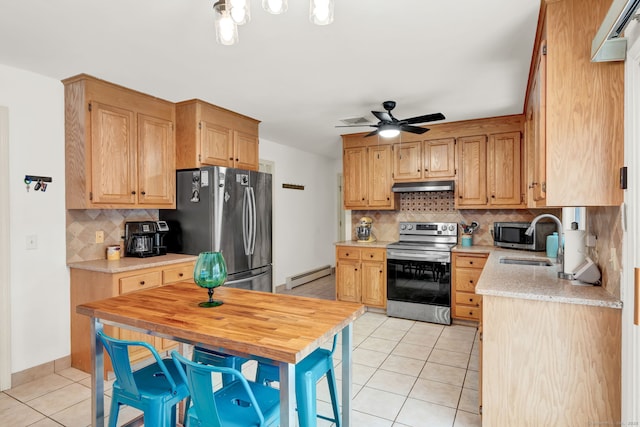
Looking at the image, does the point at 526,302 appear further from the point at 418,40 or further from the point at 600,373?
the point at 418,40

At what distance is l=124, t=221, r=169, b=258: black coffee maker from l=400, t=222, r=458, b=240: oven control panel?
2.99 metres

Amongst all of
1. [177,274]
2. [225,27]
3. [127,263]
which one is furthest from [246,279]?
[225,27]

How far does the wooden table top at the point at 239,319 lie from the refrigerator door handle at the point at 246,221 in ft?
5.86

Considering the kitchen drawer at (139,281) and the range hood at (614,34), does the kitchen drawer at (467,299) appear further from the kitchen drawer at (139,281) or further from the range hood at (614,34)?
→ the kitchen drawer at (139,281)

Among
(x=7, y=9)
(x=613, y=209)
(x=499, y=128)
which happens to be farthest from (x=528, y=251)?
(x=7, y=9)

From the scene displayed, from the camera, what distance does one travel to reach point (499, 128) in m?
4.15

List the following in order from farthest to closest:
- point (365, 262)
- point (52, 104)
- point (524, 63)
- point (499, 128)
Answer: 1. point (365, 262)
2. point (499, 128)
3. point (52, 104)
4. point (524, 63)

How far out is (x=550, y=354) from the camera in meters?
1.87

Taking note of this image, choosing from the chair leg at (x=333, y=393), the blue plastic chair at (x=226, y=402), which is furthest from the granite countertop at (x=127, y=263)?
the chair leg at (x=333, y=393)

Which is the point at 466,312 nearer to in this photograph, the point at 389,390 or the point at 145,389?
the point at 389,390

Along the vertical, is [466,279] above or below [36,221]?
below

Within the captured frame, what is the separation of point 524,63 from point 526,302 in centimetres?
180

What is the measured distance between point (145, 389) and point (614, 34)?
2468 mm

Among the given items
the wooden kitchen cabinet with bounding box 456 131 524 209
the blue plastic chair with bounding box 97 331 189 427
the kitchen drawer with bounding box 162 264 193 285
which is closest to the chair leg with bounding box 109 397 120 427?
the blue plastic chair with bounding box 97 331 189 427
